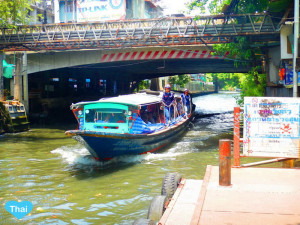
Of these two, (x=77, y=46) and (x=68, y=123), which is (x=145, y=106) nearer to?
(x=77, y=46)

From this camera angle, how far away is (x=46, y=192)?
30.5ft

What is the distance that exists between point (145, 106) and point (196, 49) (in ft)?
25.8

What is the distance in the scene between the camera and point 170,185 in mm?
6938

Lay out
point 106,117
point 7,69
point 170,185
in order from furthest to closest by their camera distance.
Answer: point 7,69 → point 106,117 → point 170,185

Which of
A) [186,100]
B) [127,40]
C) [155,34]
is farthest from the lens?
[186,100]

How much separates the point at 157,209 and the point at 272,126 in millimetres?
2867

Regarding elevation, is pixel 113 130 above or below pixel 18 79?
below

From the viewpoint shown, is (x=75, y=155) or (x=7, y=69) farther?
(x=7, y=69)

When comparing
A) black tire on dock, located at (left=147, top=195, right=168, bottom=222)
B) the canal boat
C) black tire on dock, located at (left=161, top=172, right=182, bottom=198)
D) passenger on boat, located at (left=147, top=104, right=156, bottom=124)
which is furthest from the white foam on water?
black tire on dock, located at (left=147, top=195, right=168, bottom=222)

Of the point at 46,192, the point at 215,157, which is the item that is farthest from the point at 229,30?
the point at 46,192

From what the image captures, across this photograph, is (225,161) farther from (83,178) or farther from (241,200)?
(83,178)

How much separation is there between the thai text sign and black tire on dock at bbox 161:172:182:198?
1.52m
